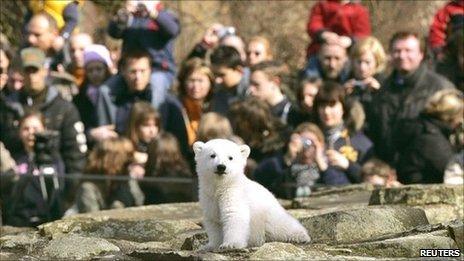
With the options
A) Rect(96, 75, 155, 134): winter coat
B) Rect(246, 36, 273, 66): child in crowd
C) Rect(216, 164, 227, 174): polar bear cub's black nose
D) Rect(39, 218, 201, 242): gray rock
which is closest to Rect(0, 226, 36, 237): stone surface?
Rect(39, 218, 201, 242): gray rock

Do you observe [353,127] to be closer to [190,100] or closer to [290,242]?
[190,100]

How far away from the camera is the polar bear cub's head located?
983cm

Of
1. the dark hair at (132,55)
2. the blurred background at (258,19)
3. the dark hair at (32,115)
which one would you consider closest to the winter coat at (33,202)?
the dark hair at (32,115)

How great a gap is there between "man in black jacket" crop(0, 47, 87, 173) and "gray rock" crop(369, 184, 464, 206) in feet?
12.2

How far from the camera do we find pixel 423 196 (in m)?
12.5

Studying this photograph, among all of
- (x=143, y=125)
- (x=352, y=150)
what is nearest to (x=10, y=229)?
(x=143, y=125)

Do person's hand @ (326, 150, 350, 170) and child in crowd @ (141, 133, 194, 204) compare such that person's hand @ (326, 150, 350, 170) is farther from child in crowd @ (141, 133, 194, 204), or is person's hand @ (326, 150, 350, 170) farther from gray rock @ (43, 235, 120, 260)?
gray rock @ (43, 235, 120, 260)

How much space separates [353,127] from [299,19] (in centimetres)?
754

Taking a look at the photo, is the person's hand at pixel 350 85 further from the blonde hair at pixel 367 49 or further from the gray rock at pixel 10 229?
the gray rock at pixel 10 229

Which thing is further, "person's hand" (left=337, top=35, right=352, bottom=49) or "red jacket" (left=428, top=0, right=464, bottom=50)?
"red jacket" (left=428, top=0, right=464, bottom=50)

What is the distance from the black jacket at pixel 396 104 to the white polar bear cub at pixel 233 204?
486cm

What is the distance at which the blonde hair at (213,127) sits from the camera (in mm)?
14438

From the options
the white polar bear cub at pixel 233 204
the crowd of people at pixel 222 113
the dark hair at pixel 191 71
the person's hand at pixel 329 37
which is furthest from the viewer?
the person's hand at pixel 329 37

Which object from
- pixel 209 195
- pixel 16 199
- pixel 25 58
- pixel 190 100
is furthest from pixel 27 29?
pixel 209 195
